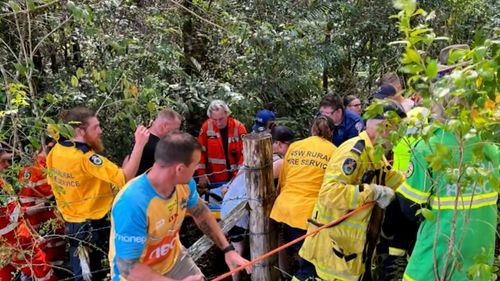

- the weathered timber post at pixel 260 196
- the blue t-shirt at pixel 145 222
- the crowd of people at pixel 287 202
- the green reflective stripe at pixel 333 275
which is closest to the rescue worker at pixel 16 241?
the crowd of people at pixel 287 202

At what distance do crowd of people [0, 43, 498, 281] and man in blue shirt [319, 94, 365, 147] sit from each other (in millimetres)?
11

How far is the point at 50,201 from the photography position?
447 centimetres

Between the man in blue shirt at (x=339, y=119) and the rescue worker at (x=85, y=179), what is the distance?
185cm

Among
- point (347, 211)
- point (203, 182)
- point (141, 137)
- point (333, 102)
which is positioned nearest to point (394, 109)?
point (347, 211)

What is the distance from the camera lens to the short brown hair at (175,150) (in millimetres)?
2656

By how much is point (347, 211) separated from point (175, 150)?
1383 mm

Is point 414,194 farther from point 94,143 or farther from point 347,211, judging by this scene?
point 94,143

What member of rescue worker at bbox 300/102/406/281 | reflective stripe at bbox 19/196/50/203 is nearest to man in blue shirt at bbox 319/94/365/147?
rescue worker at bbox 300/102/406/281

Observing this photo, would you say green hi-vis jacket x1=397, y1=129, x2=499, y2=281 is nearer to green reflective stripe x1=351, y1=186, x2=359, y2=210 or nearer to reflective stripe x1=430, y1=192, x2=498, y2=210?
reflective stripe x1=430, y1=192, x2=498, y2=210

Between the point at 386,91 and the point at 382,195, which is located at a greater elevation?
the point at 386,91

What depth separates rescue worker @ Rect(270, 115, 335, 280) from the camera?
3.88m

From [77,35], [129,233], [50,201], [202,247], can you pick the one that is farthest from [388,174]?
[77,35]

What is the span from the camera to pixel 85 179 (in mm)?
4004

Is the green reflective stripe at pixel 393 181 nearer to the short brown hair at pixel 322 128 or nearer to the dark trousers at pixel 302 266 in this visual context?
the short brown hair at pixel 322 128
